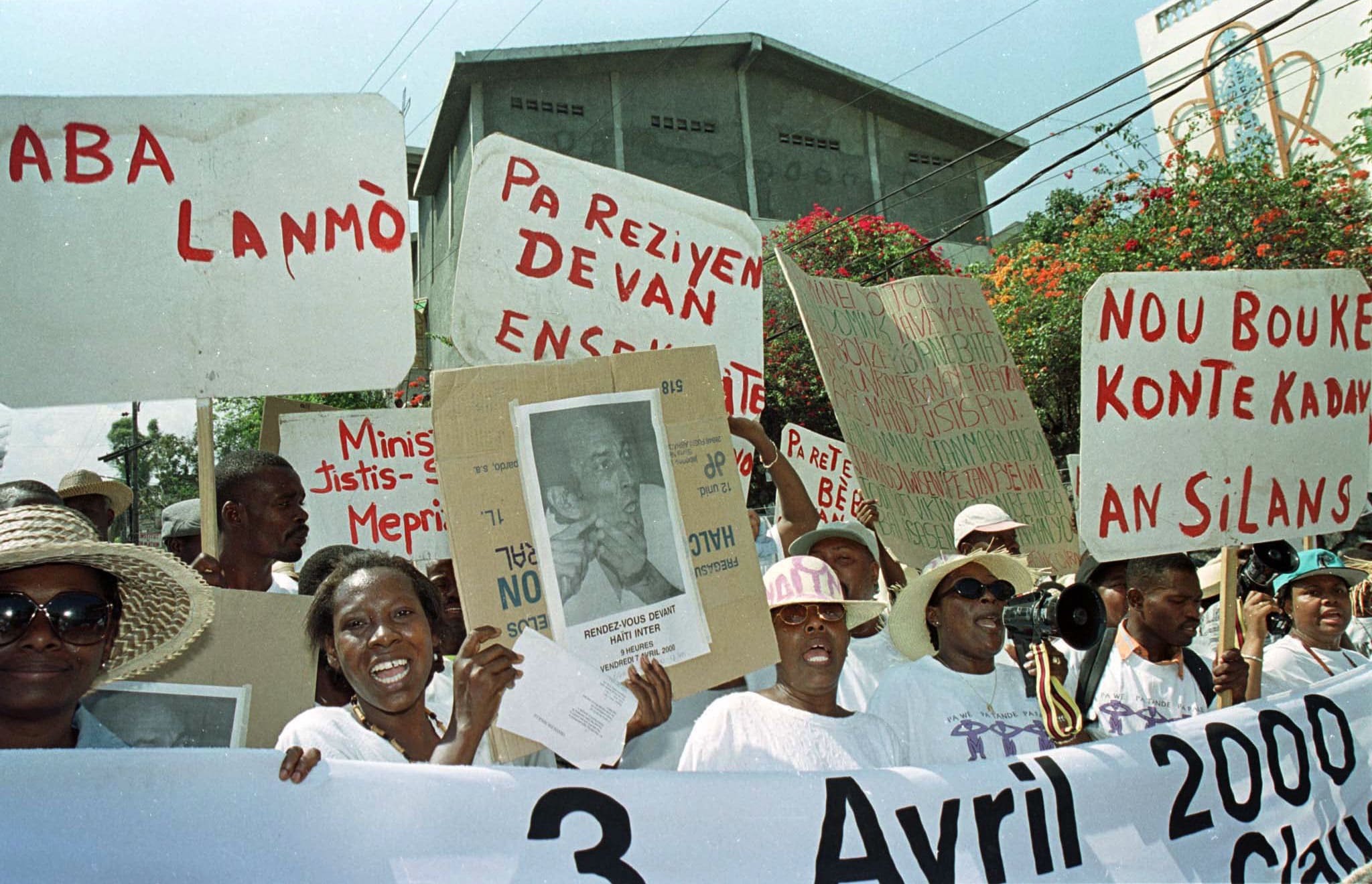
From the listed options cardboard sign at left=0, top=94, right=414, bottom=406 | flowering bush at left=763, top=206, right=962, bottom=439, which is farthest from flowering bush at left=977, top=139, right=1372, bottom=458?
cardboard sign at left=0, top=94, right=414, bottom=406

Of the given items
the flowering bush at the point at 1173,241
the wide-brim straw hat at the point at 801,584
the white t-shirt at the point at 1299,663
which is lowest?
the white t-shirt at the point at 1299,663

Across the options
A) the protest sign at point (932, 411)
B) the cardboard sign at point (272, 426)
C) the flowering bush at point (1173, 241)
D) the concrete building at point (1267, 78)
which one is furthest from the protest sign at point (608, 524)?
the concrete building at point (1267, 78)

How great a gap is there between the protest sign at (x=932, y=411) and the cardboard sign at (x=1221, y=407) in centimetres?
101

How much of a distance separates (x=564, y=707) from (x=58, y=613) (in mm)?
966

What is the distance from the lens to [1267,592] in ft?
15.2

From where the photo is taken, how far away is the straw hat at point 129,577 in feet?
6.70

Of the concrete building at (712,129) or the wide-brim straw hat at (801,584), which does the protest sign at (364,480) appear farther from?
the concrete building at (712,129)

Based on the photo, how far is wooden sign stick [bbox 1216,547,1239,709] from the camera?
333cm

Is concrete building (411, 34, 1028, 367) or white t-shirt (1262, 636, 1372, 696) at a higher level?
concrete building (411, 34, 1028, 367)

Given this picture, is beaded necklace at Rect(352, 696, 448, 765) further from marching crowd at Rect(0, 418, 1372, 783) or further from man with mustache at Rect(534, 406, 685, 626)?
man with mustache at Rect(534, 406, 685, 626)

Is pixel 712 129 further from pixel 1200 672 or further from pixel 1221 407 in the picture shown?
pixel 1200 672

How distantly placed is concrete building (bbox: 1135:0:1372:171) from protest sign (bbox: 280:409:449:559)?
16.8m

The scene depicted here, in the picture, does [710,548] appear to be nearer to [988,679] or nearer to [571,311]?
[988,679]

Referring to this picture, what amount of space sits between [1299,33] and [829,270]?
1074 cm
